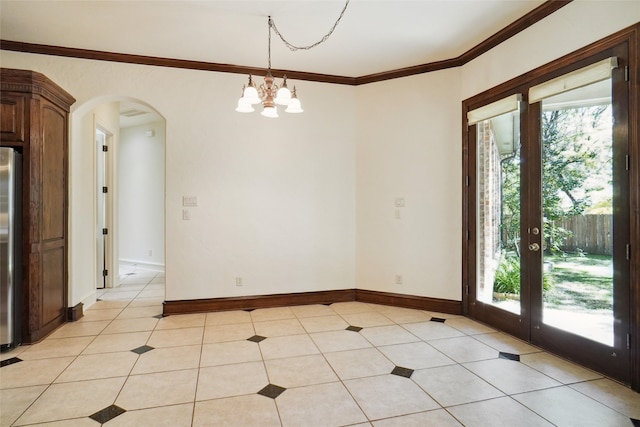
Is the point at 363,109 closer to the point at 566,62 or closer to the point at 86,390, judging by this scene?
the point at 566,62

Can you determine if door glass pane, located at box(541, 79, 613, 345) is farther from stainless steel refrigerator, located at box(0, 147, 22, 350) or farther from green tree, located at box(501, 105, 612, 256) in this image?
stainless steel refrigerator, located at box(0, 147, 22, 350)

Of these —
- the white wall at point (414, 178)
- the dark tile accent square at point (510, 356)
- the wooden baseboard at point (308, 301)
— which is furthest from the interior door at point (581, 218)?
the wooden baseboard at point (308, 301)

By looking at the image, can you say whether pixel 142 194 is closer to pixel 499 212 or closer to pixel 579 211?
pixel 499 212

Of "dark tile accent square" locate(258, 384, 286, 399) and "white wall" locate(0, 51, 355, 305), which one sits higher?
"white wall" locate(0, 51, 355, 305)

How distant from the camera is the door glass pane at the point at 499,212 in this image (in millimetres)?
3426

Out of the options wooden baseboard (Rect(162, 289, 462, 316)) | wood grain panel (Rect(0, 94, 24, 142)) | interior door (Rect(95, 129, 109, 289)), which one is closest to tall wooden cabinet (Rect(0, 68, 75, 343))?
wood grain panel (Rect(0, 94, 24, 142))

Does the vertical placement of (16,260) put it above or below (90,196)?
below

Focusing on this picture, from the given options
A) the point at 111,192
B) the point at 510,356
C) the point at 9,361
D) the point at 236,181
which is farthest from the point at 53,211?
the point at 510,356

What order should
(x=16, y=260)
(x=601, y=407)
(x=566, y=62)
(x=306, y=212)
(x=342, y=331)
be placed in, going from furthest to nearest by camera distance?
(x=306, y=212)
(x=342, y=331)
(x=16, y=260)
(x=566, y=62)
(x=601, y=407)

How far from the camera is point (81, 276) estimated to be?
416cm

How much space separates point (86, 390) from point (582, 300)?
383 centimetres

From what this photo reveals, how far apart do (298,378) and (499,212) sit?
104 inches

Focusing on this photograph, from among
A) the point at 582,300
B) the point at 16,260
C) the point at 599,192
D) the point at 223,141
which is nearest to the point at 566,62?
the point at 599,192

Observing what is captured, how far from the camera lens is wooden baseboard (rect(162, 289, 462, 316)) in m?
4.14
